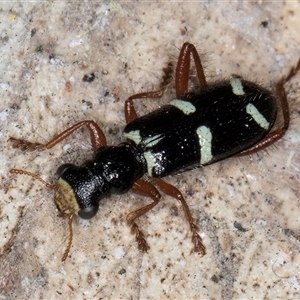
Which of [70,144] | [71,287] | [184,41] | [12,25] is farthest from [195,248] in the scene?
[12,25]

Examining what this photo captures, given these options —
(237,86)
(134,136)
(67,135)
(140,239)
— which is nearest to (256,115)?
(237,86)

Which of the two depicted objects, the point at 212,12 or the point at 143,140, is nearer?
the point at 143,140

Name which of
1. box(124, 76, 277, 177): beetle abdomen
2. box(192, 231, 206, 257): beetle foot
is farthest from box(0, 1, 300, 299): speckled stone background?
box(124, 76, 277, 177): beetle abdomen

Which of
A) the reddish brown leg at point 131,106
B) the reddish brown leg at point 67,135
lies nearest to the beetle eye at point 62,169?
the reddish brown leg at point 67,135

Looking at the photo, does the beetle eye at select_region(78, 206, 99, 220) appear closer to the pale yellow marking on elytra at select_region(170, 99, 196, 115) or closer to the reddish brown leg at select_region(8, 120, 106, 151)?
the reddish brown leg at select_region(8, 120, 106, 151)

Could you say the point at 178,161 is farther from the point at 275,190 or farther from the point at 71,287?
the point at 71,287

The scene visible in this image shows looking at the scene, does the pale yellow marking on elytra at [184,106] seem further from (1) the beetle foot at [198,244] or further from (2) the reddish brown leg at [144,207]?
(1) the beetle foot at [198,244]

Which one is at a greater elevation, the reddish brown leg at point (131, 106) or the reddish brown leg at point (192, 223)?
the reddish brown leg at point (131, 106)
